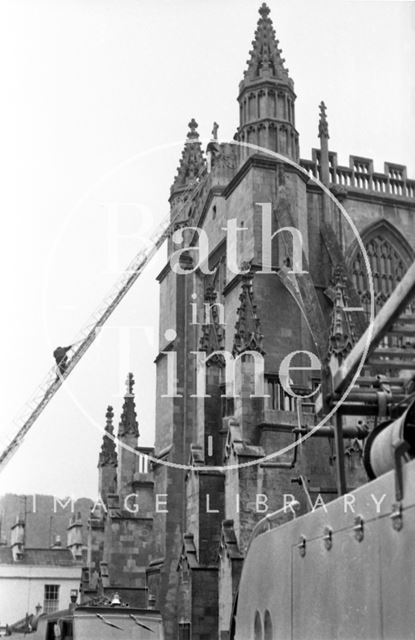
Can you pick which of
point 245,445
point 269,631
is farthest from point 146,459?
point 269,631

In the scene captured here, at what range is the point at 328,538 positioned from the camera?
5.40 m

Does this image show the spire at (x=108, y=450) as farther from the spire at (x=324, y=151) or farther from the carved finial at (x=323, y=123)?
the carved finial at (x=323, y=123)

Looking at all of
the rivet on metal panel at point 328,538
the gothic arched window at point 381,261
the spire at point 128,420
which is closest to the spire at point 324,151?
the gothic arched window at point 381,261

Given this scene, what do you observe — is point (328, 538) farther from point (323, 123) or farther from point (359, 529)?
point (323, 123)

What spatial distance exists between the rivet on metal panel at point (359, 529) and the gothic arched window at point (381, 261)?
2575cm

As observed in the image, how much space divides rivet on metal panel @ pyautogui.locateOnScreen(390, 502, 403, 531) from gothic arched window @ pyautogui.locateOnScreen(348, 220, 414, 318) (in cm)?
2620

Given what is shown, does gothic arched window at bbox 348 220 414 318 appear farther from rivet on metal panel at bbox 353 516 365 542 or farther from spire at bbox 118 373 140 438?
rivet on metal panel at bbox 353 516 365 542

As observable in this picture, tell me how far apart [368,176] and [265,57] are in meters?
7.15

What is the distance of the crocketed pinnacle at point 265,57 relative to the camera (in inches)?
1113

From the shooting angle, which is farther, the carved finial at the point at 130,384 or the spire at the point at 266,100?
the carved finial at the point at 130,384

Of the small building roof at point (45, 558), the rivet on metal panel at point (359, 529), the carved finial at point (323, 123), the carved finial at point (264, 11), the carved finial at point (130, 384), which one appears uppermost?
the carved finial at point (264, 11)

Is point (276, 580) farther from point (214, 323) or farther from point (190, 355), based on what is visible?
point (190, 355)

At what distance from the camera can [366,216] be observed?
106 feet

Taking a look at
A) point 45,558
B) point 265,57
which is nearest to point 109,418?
point 265,57
